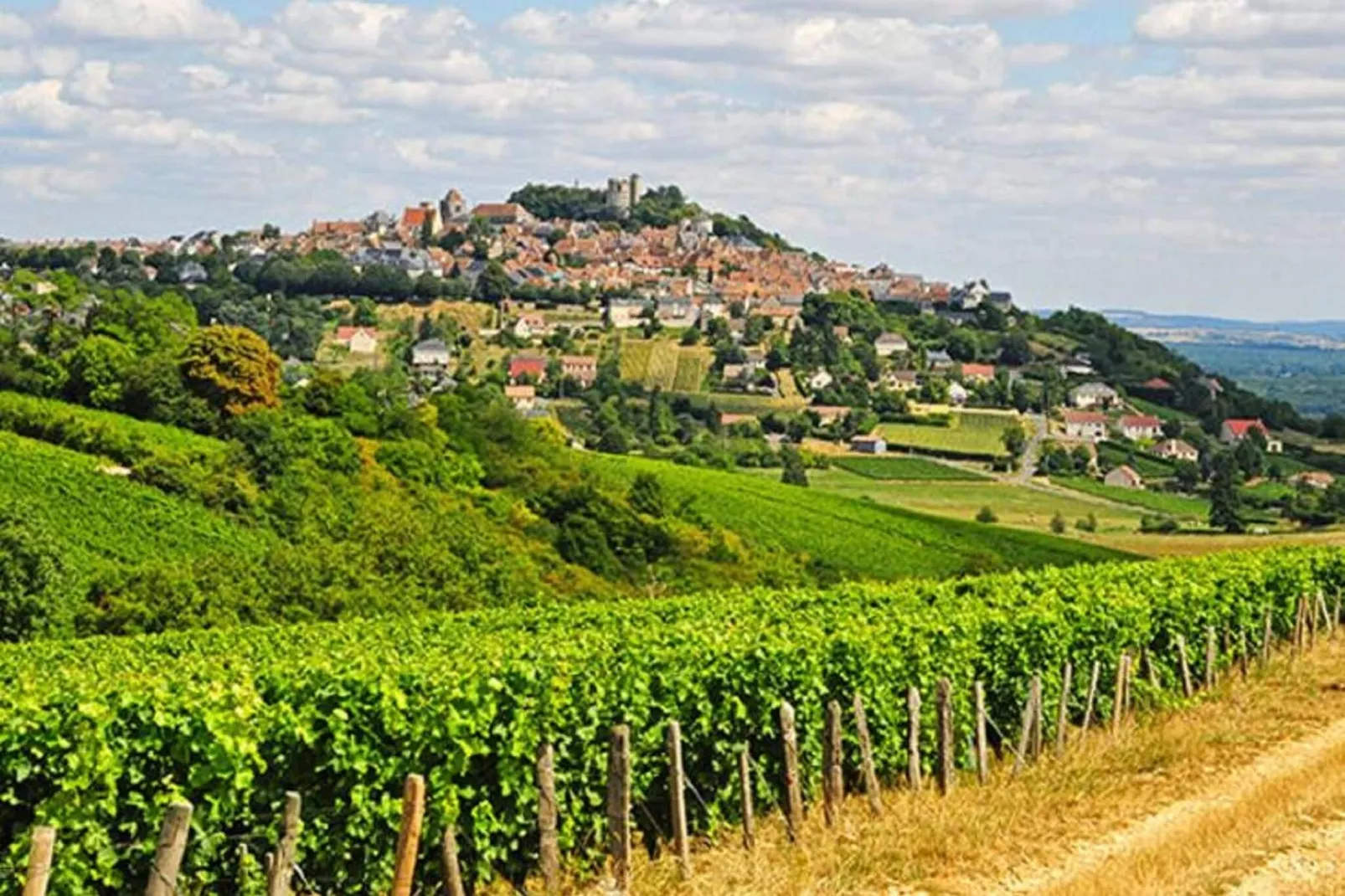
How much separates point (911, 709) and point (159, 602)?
81.4 feet

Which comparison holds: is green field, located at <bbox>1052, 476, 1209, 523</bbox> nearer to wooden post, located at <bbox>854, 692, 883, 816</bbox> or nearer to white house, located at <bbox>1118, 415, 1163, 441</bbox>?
white house, located at <bbox>1118, 415, 1163, 441</bbox>

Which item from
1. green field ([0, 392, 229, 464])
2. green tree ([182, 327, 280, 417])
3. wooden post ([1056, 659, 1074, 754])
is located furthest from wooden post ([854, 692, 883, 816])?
green tree ([182, 327, 280, 417])

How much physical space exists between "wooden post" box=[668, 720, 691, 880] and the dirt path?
254 cm

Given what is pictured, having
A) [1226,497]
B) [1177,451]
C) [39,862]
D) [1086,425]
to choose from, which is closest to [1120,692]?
[39,862]

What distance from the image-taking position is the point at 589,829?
46.4ft

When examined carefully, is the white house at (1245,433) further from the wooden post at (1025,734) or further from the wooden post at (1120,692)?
the wooden post at (1025,734)

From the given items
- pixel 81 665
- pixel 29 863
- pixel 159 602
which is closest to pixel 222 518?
pixel 159 602

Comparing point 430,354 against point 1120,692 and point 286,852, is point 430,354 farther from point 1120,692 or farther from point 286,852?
point 286,852

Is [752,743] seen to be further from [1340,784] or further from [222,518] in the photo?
[222,518]

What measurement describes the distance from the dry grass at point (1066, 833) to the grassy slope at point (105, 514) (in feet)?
107

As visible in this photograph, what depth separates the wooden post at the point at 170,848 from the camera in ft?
32.8

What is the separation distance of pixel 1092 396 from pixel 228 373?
11380 centimetres

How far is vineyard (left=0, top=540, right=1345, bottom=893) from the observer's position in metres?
11.3

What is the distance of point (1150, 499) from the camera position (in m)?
113
